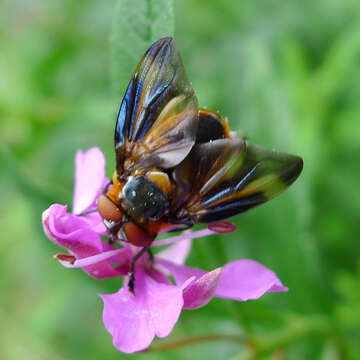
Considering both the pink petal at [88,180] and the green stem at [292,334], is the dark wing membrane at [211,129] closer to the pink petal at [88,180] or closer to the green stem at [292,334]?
the pink petal at [88,180]

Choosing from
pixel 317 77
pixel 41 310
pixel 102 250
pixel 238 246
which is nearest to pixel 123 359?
pixel 41 310

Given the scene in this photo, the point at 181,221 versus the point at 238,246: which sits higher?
the point at 181,221

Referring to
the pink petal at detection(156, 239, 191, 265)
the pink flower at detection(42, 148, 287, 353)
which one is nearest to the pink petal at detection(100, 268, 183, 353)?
the pink flower at detection(42, 148, 287, 353)

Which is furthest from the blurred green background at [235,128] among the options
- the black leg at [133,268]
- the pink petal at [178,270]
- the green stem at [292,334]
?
the black leg at [133,268]

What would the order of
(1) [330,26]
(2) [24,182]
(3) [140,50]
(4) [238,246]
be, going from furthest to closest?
(1) [330,26] < (4) [238,246] < (2) [24,182] < (3) [140,50]

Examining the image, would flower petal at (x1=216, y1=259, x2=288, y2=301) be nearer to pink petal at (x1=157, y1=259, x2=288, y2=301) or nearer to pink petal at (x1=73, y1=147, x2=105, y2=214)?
pink petal at (x1=157, y1=259, x2=288, y2=301)

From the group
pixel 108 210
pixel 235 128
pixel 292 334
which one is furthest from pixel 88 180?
pixel 235 128

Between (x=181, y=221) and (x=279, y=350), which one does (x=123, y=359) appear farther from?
(x=181, y=221)
